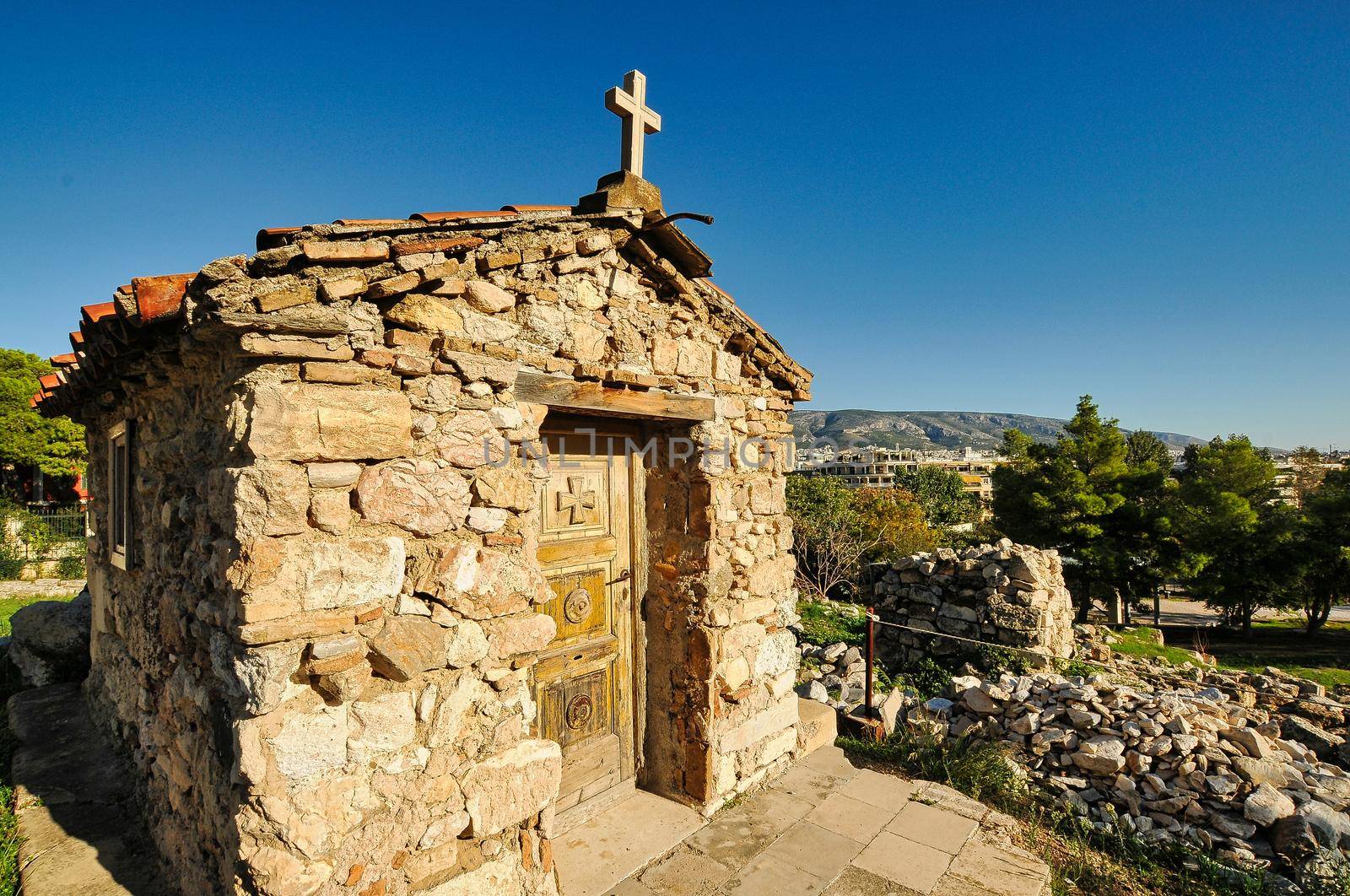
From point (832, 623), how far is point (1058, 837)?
6.01 meters

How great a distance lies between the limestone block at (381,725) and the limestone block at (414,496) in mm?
659

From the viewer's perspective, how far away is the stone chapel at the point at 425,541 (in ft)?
7.53

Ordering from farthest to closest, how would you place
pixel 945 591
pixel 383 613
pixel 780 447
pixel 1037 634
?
pixel 945 591 < pixel 1037 634 < pixel 780 447 < pixel 383 613

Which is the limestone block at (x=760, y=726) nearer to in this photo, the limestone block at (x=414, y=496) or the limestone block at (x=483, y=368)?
the limestone block at (x=414, y=496)

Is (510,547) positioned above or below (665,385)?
below

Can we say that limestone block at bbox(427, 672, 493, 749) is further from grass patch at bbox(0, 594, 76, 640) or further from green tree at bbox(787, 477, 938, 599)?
green tree at bbox(787, 477, 938, 599)

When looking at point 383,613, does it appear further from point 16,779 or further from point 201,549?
point 16,779

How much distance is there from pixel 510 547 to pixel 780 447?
2.45m

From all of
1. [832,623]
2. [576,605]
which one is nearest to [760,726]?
[576,605]

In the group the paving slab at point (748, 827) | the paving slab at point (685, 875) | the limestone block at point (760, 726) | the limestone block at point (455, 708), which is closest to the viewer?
the limestone block at point (455, 708)

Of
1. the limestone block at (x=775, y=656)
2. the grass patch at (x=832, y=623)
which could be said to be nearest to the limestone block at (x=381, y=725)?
the limestone block at (x=775, y=656)

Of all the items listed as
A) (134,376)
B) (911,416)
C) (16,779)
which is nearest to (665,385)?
(134,376)

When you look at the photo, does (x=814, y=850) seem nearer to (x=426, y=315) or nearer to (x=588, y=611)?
(x=588, y=611)

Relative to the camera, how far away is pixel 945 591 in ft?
32.0
